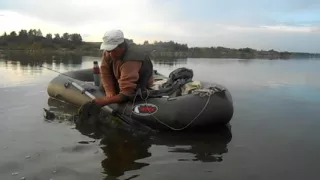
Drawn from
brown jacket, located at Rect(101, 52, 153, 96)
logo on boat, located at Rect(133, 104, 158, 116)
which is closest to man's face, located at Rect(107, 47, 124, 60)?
brown jacket, located at Rect(101, 52, 153, 96)

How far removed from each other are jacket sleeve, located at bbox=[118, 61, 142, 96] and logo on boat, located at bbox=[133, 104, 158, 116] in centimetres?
36

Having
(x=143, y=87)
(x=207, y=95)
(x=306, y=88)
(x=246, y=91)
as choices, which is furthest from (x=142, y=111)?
(x=306, y=88)

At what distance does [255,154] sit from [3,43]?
8707 centimetres

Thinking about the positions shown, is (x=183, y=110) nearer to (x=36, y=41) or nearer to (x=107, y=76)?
(x=107, y=76)

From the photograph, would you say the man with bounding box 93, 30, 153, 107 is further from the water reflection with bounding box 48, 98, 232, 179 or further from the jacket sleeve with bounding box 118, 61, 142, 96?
the water reflection with bounding box 48, 98, 232, 179

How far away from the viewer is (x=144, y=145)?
20.4 ft

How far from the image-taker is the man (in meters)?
7.30

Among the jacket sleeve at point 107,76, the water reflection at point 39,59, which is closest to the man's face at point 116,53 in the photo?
the jacket sleeve at point 107,76

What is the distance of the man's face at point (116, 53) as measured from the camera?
7.38 meters

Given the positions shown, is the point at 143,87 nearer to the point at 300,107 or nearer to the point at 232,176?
the point at 232,176

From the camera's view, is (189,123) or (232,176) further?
(189,123)

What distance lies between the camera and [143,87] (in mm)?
7598

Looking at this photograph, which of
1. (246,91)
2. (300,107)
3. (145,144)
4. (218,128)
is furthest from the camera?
(246,91)

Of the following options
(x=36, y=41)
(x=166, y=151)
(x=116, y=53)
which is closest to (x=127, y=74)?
(x=116, y=53)
